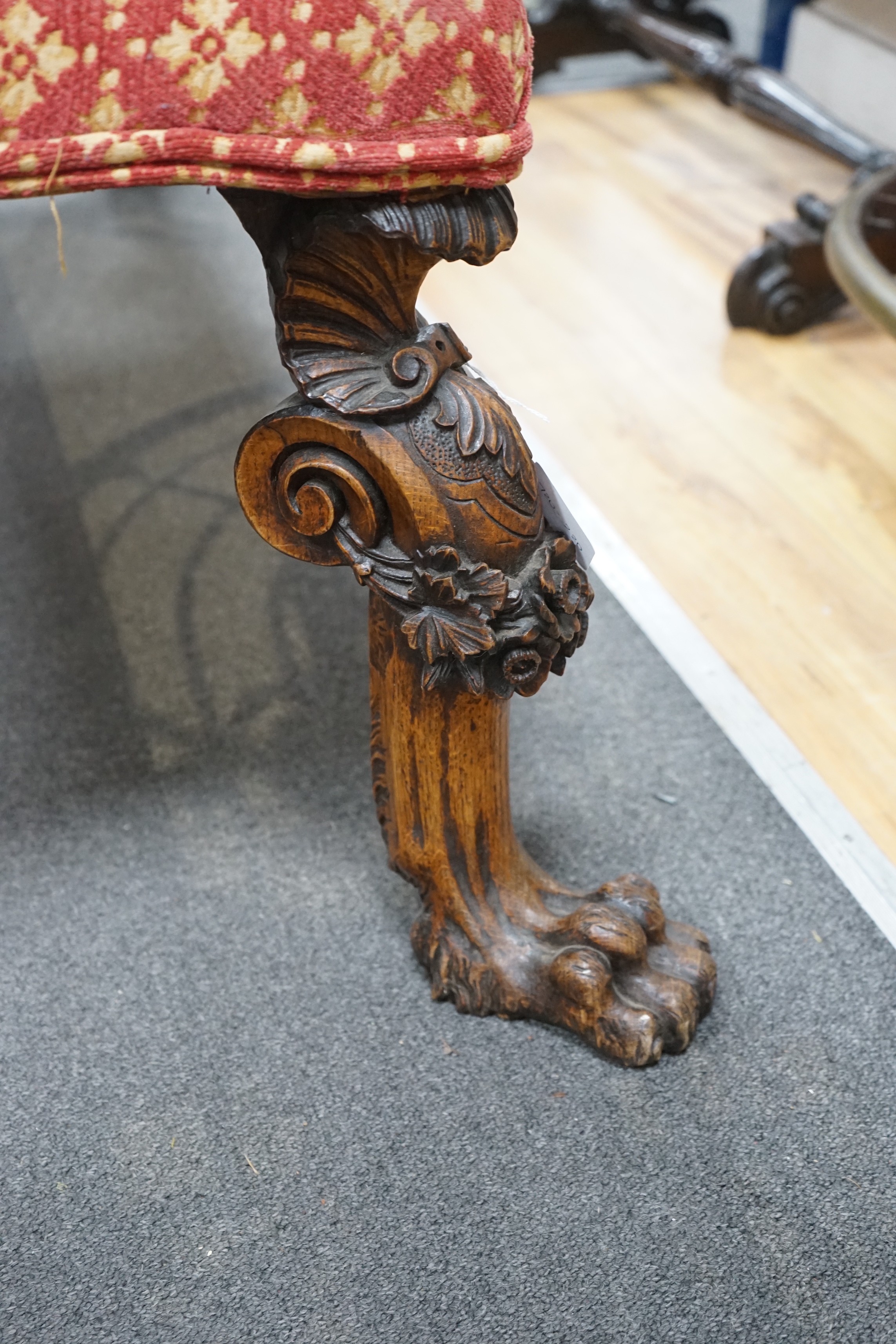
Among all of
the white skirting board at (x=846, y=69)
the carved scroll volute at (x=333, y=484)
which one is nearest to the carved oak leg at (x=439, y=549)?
the carved scroll volute at (x=333, y=484)

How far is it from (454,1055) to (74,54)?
565 millimetres

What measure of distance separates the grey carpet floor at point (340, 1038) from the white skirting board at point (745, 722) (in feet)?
0.05

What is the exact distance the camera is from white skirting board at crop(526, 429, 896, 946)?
0.89 meters

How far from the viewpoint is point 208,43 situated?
52 cm

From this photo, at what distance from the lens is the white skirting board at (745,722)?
891mm

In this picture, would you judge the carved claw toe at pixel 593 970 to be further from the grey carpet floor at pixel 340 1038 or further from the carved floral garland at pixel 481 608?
the carved floral garland at pixel 481 608

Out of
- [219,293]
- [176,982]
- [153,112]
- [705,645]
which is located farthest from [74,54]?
[219,293]

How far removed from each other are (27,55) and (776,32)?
2.36m

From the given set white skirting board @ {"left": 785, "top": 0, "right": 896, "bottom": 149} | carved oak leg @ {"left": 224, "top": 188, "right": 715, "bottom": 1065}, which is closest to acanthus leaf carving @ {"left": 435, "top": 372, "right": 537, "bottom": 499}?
carved oak leg @ {"left": 224, "top": 188, "right": 715, "bottom": 1065}

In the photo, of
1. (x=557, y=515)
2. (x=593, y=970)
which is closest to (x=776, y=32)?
(x=557, y=515)

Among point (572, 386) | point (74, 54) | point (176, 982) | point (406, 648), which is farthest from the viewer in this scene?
point (572, 386)

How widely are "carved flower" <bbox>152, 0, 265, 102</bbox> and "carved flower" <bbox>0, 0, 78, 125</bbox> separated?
0.13ft

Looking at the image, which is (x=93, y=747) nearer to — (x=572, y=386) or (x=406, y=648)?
(x=406, y=648)

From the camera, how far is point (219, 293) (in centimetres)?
176
